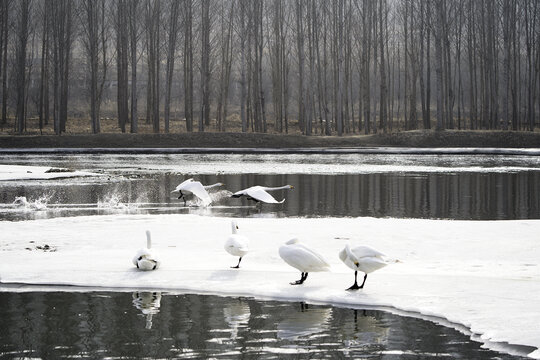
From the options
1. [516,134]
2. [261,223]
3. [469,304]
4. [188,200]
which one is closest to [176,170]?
[188,200]

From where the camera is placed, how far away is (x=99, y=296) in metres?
7.77

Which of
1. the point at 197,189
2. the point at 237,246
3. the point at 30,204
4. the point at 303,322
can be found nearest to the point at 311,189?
the point at 197,189

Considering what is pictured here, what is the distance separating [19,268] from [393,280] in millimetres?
4575

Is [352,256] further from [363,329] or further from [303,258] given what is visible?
[363,329]

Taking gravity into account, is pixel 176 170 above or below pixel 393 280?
above

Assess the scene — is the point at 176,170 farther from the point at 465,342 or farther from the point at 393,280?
the point at 465,342

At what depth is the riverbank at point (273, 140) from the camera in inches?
1707

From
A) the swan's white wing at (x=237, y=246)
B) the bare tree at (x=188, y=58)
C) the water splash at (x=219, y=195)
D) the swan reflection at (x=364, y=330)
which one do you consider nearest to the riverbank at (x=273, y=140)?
the bare tree at (x=188, y=58)

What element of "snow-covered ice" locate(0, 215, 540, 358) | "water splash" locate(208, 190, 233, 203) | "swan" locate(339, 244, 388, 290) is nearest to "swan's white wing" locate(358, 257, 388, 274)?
"swan" locate(339, 244, 388, 290)

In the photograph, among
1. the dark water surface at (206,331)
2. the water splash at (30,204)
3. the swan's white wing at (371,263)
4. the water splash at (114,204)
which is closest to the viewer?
the dark water surface at (206,331)

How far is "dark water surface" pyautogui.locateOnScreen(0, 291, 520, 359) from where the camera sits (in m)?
5.83

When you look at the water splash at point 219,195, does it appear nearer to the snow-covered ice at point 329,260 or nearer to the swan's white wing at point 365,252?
the snow-covered ice at point 329,260

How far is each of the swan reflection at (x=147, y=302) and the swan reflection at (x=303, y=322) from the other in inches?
48.7

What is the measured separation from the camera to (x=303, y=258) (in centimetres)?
782
